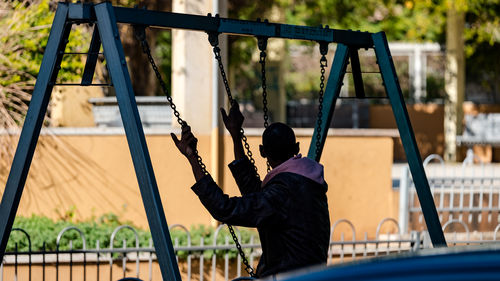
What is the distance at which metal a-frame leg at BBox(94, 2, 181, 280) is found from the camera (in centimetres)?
404

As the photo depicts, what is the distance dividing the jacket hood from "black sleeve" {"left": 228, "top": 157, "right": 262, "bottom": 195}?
19.1 inches

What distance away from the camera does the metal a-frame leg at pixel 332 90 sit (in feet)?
18.2

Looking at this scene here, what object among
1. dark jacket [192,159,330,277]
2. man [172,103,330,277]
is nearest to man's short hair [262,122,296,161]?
man [172,103,330,277]

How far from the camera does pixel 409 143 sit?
5.23 meters

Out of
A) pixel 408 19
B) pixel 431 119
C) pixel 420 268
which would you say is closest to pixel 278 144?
pixel 420 268

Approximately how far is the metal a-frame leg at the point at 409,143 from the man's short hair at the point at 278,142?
1298mm

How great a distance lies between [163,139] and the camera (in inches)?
388

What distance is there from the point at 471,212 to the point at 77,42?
16.5ft

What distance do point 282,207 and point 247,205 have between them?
0.17 metres

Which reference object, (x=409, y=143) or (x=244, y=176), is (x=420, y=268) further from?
(x=409, y=143)

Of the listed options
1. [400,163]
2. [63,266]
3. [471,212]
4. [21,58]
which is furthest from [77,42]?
[400,163]

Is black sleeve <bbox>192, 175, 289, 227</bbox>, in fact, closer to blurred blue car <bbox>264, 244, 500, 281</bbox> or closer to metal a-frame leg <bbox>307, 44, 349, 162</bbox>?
blurred blue car <bbox>264, 244, 500, 281</bbox>

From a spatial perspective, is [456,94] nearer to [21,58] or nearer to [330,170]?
[330,170]

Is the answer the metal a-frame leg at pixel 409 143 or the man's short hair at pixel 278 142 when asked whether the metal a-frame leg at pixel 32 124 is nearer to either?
the man's short hair at pixel 278 142
